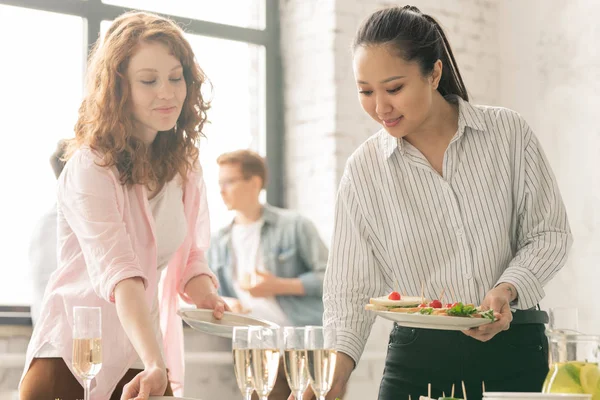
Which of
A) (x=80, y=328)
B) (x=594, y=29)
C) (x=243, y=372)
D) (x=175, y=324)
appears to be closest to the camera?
(x=243, y=372)

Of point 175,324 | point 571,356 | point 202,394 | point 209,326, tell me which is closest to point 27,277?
point 202,394

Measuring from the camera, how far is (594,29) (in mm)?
4719

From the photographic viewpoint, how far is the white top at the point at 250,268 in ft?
14.2

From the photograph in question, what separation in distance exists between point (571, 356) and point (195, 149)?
1.33 metres

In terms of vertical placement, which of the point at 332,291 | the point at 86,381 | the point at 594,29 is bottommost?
the point at 86,381

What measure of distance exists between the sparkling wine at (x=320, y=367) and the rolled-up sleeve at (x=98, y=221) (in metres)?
0.63

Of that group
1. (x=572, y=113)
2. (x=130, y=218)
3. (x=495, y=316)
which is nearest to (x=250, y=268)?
(x=572, y=113)

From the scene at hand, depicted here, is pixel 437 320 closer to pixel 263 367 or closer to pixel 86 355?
pixel 263 367

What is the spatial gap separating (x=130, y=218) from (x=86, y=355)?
0.50m

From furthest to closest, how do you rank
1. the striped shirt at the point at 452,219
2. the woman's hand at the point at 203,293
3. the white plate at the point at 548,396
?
the woman's hand at the point at 203,293, the striped shirt at the point at 452,219, the white plate at the point at 548,396

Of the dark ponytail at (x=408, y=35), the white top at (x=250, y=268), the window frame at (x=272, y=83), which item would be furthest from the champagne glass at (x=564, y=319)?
the window frame at (x=272, y=83)

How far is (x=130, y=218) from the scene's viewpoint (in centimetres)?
218

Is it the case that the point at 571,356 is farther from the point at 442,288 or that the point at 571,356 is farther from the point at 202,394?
the point at 202,394

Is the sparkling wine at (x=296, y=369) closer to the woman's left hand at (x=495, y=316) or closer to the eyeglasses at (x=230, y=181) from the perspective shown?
the woman's left hand at (x=495, y=316)
